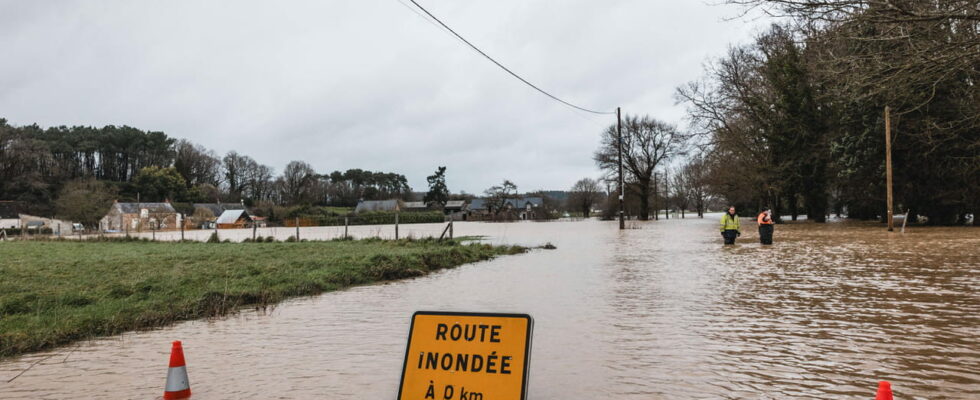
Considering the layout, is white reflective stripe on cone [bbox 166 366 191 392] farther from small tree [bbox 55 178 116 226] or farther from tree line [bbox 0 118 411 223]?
tree line [bbox 0 118 411 223]

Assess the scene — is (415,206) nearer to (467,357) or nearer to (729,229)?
(729,229)

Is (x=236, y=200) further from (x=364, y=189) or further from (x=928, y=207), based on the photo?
(x=928, y=207)

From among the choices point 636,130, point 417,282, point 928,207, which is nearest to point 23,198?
point 636,130

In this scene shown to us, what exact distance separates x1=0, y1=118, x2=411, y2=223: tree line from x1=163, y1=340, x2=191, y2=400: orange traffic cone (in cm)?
8853

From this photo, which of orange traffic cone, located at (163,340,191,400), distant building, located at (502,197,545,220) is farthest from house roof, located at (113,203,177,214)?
orange traffic cone, located at (163,340,191,400)

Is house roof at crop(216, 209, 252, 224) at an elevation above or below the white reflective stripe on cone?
above

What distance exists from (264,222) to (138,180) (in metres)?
36.9

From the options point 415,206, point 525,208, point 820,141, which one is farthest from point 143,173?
point 820,141

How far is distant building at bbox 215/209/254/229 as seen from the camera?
3280 inches

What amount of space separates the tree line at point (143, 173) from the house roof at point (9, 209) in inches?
131

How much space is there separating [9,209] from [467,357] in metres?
107

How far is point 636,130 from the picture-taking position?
236ft

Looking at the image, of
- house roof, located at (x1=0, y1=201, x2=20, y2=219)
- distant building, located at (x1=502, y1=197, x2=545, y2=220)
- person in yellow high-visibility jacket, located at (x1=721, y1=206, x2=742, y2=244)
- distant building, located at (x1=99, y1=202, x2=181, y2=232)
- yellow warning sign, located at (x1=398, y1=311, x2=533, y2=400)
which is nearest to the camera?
yellow warning sign, located at (x1=398, y1=311, x2=533, y2=400)

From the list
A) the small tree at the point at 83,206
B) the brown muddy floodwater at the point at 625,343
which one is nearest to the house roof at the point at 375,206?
the small tree at the point at 83,206
